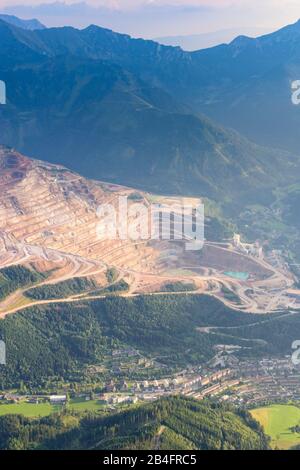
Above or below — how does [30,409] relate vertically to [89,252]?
below

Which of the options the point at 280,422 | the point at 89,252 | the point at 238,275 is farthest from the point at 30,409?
the point at 238,275

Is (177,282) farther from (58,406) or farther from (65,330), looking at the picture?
(58,406)

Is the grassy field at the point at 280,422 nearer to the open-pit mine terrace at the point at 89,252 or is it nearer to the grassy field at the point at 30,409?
the grassy field at the point at 30,409

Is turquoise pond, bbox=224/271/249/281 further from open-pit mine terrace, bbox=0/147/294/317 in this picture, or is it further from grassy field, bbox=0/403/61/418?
grassy field, bbox=0/403/61/418

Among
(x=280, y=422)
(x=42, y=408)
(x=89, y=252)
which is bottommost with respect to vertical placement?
(x=280, y=422)

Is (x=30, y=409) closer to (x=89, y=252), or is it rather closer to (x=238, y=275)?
(x=89, y=252)

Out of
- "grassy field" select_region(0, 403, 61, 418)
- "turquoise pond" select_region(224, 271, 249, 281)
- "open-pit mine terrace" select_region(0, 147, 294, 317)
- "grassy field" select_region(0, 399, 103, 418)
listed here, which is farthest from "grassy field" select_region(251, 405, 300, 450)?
"turquoise pond" select_region(224, 271, 249, 281)
